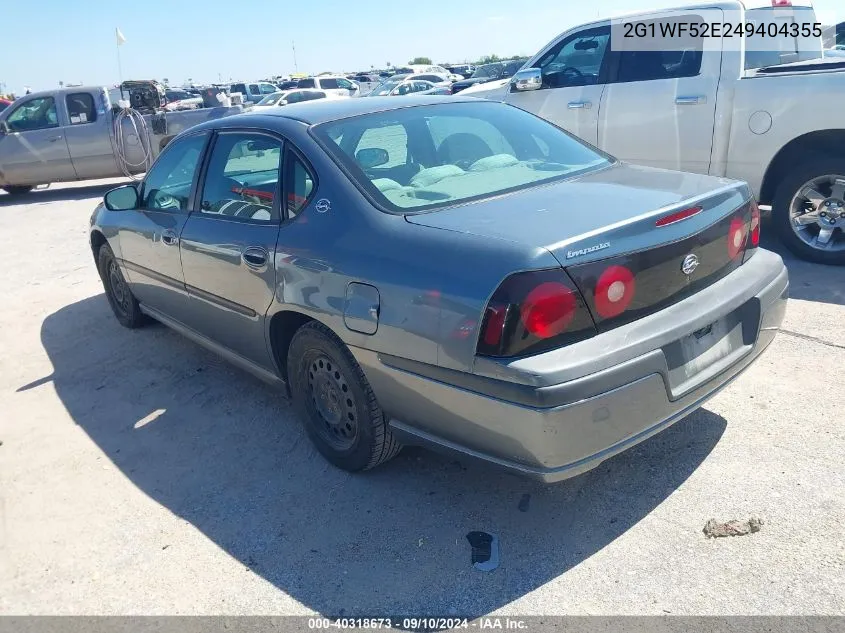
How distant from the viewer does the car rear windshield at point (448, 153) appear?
10.2 ft

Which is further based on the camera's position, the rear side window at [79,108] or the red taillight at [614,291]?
the rear side window at [79,108]

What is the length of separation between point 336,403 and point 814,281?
380 cm

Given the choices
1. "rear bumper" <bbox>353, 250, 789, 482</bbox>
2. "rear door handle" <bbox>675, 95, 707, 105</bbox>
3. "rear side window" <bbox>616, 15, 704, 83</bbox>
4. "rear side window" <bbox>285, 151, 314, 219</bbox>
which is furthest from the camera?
"rear side window" <bbox>616, 15, 704, 83</bbox>

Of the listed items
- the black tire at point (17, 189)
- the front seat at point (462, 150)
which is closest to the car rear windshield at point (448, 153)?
the front seat at point (462, 150)

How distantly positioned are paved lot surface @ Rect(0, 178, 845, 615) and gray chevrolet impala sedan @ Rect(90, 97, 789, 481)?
358mm

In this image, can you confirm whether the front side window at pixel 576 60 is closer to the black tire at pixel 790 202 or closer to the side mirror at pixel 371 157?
the black tire at pixel 790 202

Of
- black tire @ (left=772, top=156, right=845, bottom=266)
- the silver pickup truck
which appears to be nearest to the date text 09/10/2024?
black tire @ (left=772, top=156, right=845, bottom=266)

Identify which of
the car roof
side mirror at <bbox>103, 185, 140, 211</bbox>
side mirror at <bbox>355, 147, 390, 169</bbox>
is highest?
the car roof

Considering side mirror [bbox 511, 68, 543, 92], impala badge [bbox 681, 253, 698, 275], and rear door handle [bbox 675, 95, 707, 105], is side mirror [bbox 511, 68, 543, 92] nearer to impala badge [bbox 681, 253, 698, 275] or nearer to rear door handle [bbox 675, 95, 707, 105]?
rear door handle [bbox 675, 95, 707, 105]

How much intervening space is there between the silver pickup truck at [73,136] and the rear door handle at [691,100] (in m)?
8.65

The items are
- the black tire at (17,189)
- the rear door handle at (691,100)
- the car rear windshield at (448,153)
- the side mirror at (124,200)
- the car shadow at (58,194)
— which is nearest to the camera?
the car rear windshield at (448,153)

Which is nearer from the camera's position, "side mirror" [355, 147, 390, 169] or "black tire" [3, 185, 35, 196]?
"side mirror" [355, 147, 390, 169]

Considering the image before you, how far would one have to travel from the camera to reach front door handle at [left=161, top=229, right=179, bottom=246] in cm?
413

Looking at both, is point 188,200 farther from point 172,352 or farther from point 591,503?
point 591,503
